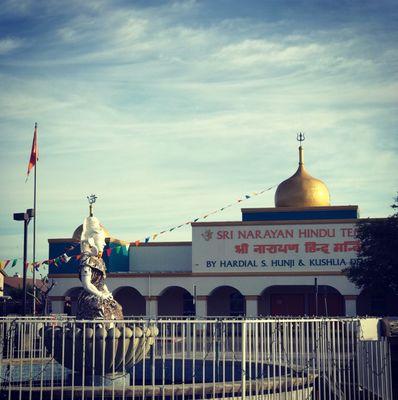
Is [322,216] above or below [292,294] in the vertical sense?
above

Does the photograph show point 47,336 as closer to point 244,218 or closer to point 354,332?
point 354,332

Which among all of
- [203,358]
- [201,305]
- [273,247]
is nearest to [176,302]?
[201,305]

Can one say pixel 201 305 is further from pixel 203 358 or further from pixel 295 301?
pixel 203 358

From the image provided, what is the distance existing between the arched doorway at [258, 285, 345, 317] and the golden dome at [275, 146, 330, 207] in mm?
5041

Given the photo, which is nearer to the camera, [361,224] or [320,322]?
[320,322]

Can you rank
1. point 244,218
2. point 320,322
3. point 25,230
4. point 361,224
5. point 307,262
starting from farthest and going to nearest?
point 244,218 → point 307,262 → point 361,224 → point 25,230 → point 320,322

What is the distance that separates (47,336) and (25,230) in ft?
42.5

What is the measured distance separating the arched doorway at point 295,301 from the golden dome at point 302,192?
16.5ft

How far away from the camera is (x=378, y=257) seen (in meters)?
30.7

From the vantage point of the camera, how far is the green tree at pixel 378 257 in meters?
30.5

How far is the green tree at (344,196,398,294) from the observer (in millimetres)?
30531

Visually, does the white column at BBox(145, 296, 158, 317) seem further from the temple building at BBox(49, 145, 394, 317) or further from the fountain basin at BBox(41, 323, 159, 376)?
the fountain basin at BBox(41, 323, 159, 376)

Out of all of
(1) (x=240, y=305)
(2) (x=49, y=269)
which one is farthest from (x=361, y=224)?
(2) (x=49, y=269)

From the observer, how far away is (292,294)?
1501 inches
